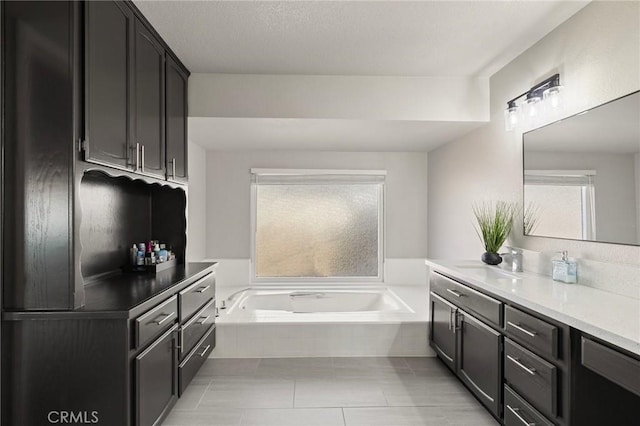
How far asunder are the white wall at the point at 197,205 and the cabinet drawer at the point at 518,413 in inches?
114

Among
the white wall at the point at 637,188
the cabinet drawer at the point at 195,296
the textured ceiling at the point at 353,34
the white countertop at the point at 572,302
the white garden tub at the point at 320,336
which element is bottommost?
the white garden tub at the point at 320,336

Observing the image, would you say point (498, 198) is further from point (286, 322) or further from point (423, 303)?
point (286, 322)

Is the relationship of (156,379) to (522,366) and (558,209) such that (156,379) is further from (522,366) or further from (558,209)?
(558,209)

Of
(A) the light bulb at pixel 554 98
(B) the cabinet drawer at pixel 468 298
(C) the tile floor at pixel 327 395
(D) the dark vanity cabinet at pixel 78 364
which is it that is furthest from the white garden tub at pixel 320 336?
(A) the light bulb at pixel 554 98

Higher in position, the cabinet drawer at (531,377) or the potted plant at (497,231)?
the potted plant at (497,231)

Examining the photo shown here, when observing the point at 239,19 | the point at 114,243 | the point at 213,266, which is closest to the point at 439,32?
the point at 239,19

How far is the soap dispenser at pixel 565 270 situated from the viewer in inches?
85.0

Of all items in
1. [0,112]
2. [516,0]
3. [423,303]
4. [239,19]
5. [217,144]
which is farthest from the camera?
[217,144]

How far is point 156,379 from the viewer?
1933mm

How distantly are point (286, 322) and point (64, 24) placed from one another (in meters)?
2.43

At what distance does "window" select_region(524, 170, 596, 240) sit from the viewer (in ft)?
6.95

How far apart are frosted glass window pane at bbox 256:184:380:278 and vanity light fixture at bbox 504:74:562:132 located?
2078mm

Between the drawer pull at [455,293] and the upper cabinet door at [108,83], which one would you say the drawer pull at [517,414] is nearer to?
the drawer pull at [455,293]

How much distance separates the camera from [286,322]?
10.4ft
